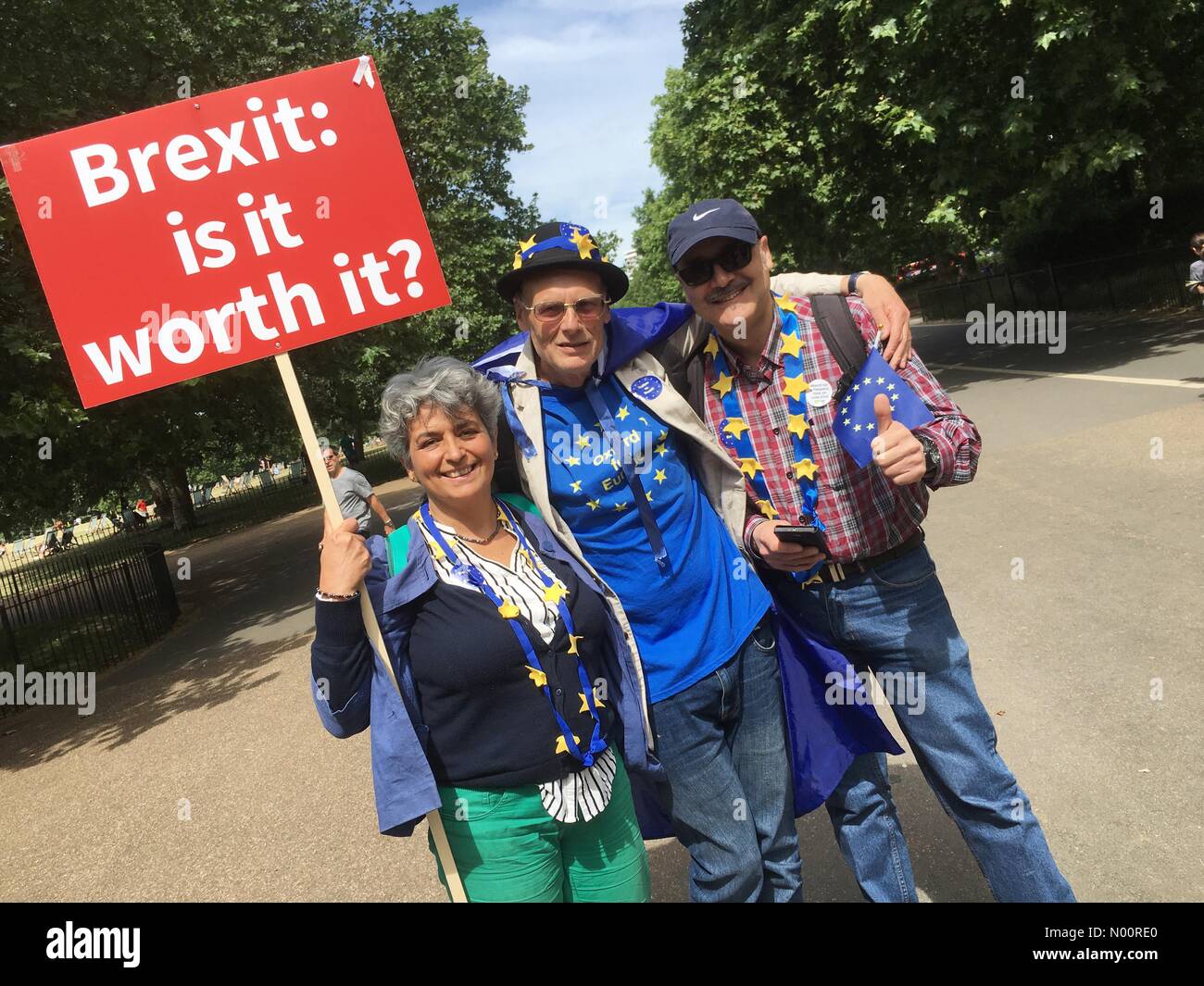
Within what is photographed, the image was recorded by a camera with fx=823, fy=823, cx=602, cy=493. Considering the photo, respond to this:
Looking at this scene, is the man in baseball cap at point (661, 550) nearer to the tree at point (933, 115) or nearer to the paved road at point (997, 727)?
the paved road at point (997, 727)

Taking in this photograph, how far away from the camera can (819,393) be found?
2.27m

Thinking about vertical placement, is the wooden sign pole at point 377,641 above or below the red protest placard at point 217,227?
below

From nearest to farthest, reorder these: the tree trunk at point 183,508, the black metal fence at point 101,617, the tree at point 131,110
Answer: the tree at point 131,110 → the black metal fence at point 101,617 → the tree trunk at point 183,508

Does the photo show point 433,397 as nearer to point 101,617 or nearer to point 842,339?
point 842,339

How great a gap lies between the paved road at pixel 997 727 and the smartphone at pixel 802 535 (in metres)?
1.54

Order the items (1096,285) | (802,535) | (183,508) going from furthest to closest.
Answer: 1. (183,508)
2. (1096,285)
3. (802,535)

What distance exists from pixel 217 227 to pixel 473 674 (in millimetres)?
1475

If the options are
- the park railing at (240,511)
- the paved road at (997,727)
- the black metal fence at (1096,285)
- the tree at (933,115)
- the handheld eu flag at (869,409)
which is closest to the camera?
the handheld eu flag at (869,409)

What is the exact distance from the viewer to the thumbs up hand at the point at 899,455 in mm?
2025

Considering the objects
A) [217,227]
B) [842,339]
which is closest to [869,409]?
[842,339]

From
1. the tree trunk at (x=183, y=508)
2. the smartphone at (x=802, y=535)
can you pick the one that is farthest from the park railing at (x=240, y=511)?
the smartphone at (x=802, y=535)

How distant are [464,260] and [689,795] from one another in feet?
74.6

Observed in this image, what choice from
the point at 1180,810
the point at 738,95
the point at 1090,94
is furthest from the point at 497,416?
the point at 738,95
